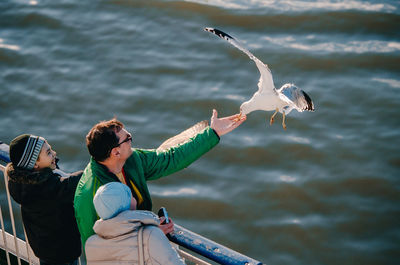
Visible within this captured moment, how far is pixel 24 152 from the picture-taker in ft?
9.76

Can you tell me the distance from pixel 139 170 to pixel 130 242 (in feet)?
1.97

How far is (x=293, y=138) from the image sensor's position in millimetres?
7543

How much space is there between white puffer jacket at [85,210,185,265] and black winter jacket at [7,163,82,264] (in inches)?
27.1

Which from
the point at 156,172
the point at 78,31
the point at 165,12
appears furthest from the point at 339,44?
the point at 156,172

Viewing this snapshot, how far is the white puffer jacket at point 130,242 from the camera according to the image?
7.61 ft

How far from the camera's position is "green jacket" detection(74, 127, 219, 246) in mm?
2670

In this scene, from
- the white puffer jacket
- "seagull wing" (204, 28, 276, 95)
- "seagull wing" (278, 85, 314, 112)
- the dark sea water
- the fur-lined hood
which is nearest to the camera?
the white puffer jacket

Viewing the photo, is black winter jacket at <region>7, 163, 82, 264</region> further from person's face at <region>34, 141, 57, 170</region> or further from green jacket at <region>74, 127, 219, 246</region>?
green jacket at <region>74, 127, 219, 246</region>

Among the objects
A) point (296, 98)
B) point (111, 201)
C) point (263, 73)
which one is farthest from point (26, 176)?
point (296, 98)

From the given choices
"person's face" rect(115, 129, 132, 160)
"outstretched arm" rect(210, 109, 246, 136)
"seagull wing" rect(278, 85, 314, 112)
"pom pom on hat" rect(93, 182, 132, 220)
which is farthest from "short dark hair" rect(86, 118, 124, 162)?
"seagull wing" rect(278, 85, 314, 112)

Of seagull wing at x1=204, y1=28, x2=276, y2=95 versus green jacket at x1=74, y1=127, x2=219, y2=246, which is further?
seagull wing at x1=204, y1=28, x2=276, y2=95

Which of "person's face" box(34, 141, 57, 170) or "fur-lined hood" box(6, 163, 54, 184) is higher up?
"person's face" box(34, 141, 57, 170)

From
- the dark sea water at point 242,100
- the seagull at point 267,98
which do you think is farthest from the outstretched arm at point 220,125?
the dark sea water at point 242,100

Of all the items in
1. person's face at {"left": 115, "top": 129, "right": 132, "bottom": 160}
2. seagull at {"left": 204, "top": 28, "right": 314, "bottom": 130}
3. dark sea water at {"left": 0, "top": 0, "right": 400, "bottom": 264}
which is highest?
seagull at {"left": 204, "top": 28, "right": 314, "bottom": 130}
